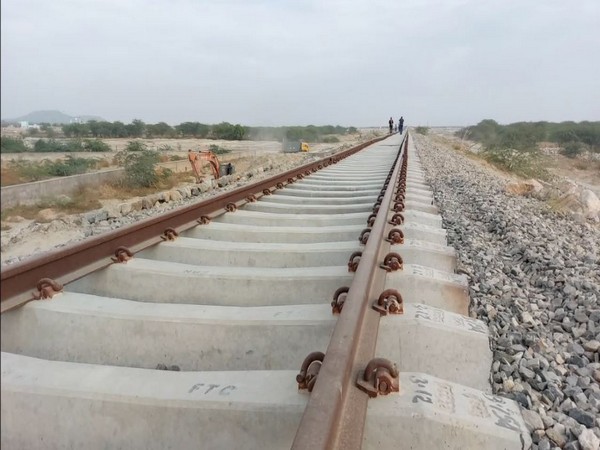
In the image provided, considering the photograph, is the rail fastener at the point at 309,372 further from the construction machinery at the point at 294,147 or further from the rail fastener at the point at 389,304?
the construction machinery at the point at 294,147

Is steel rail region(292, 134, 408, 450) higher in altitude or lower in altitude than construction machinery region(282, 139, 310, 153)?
lower

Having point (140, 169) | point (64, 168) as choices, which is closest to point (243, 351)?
point (64, 168)

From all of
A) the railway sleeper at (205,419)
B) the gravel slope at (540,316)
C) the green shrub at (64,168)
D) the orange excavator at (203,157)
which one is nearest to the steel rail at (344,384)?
the railway sleeper at (205,419)

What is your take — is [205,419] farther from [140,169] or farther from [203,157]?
[140,169]

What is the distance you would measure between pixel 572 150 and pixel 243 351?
57106mm

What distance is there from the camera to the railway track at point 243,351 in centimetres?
149

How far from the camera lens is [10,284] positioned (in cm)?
174

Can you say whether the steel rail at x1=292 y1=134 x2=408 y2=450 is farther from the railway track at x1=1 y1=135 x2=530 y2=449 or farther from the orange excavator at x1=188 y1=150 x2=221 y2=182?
the orange excavator at x1=188 y1=150 x2=221 y2=182

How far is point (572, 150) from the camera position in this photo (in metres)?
50.5

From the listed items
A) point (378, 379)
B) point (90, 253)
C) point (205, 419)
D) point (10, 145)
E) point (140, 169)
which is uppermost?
point (10, 145)

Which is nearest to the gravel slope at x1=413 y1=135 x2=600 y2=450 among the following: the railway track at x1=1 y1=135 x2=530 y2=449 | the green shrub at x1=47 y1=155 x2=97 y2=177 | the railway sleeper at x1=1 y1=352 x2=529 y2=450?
the railway track at x1=1 y1=135 x2=530 y2=449

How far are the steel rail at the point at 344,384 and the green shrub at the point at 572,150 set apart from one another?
183 feet

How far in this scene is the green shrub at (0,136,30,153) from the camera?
0.65 m

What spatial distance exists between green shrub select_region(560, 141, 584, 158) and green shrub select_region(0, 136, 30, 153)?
57025 millimetres
